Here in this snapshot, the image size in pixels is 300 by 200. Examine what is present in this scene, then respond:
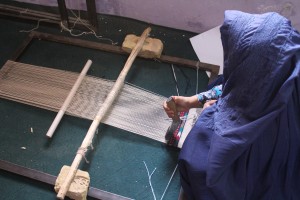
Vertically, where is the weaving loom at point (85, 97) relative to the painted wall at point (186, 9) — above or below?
below

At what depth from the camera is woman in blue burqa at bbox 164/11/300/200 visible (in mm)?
969

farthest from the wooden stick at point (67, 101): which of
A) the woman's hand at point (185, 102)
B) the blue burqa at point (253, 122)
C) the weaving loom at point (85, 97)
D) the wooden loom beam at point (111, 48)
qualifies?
the blue burqa at point (253, 122)

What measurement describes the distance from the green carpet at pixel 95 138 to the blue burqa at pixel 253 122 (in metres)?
0.36

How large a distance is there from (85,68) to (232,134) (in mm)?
1091

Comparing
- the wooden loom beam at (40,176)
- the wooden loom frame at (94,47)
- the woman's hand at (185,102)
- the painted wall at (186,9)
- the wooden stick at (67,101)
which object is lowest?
the wooden loom beam at (40,176)

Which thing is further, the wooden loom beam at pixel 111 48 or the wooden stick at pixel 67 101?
the wooden loom beam at pixel 111 48

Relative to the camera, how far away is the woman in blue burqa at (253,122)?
0.97 m

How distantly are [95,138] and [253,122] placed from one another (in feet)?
2.99

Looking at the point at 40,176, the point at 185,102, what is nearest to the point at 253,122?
the point at 185,102

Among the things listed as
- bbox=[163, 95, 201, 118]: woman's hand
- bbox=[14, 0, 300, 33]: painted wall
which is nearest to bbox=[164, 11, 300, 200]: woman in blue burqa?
bbox=[163, 95, 201, 118]: woman's hand

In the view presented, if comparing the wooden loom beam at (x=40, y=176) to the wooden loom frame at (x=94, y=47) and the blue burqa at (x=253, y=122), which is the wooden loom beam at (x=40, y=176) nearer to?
the blue burqa at (x=253, y=122)

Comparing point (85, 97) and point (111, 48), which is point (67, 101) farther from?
point (111, 48)

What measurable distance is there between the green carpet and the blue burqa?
365 mm

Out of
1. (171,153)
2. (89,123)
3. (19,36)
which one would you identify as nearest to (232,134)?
(171,153)
